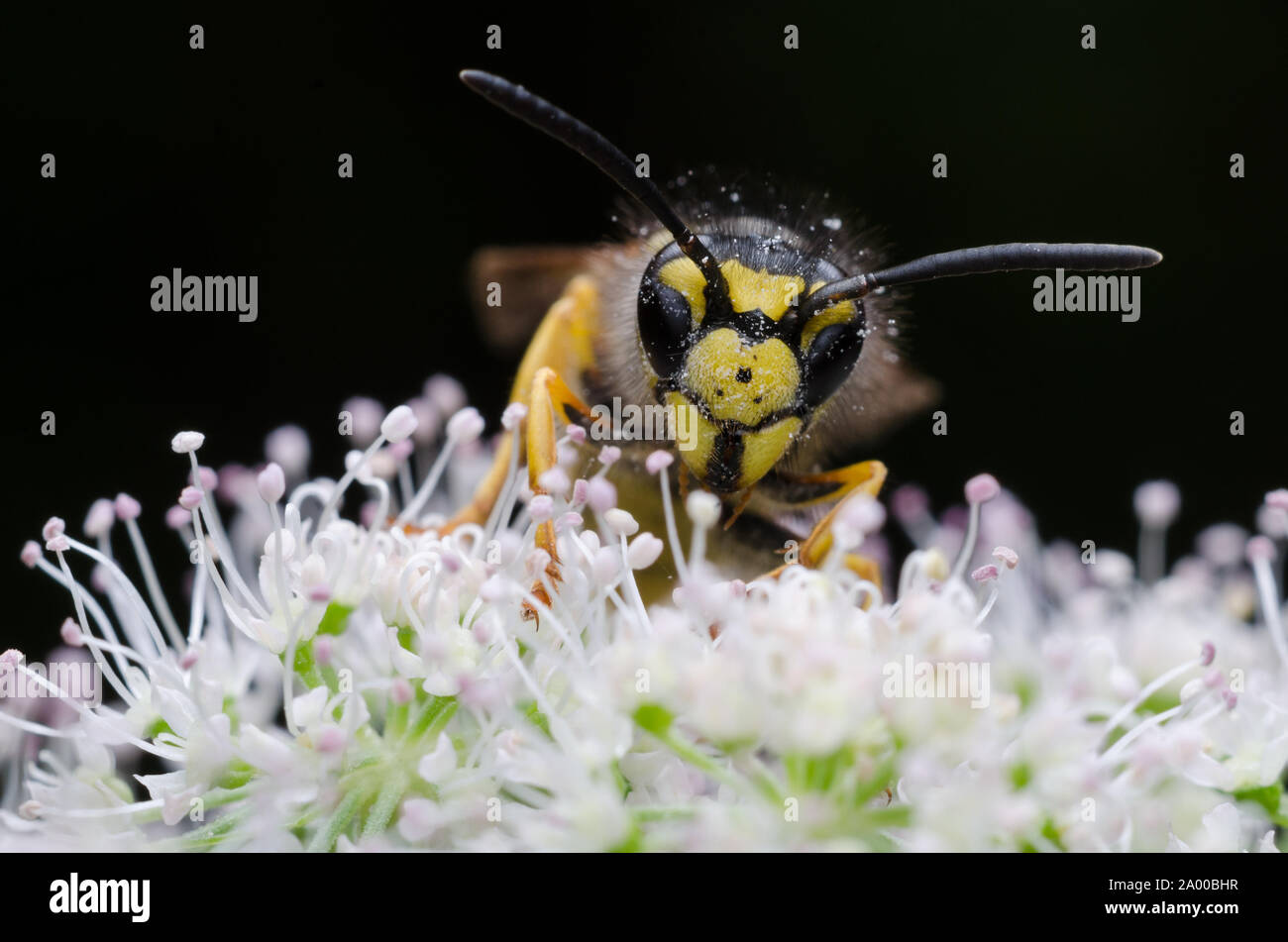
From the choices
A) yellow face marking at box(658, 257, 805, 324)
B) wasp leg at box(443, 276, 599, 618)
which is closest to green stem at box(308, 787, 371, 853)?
wasp leg at box(443, 276, 599, 618)

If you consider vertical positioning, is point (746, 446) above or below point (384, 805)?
above

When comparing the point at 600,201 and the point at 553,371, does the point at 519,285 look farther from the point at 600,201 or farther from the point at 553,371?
the point at 553,371

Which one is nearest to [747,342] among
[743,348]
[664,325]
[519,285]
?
[743,348]

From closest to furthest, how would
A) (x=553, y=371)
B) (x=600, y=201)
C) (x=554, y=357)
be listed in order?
(x=553, y=371) < (x=554, y=357) < (x=600, y=201)

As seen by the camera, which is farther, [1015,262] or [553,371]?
[553,371]

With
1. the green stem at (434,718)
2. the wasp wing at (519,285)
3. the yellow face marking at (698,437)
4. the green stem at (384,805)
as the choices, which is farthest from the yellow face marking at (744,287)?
the wasp wing at (519,285)

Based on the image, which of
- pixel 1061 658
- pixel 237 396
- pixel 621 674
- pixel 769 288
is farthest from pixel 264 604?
pixel 237 396
